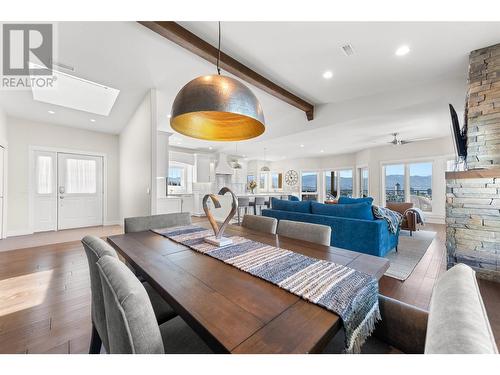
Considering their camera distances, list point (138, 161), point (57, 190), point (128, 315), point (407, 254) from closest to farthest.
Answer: point (128, 315) → point (407, 254) → point (138, 161) → point (57, 190)

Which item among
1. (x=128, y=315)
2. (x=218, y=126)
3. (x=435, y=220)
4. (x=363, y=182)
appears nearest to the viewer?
(x=128, y=315)

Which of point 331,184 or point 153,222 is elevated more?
point 331,184

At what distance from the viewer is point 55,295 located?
2117mm

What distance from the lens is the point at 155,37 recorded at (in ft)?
7.47

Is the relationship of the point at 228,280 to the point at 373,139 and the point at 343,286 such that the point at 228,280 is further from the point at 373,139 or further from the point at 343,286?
the point at 373,139

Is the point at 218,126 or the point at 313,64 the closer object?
the point at 218,126

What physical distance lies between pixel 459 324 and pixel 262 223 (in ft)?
5.41

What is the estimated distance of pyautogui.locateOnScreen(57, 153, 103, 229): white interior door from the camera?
17.2 feet

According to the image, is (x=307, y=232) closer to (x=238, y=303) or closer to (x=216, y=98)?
(x=238, y=303)

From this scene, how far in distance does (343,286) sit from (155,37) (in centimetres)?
287

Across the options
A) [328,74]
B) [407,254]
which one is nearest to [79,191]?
[328,74]

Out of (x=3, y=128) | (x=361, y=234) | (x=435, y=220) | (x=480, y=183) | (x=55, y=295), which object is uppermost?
(x=3, y=128)

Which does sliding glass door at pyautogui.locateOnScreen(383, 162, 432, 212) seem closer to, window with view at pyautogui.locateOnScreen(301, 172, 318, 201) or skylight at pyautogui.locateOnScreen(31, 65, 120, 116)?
window with view at pyautogui.locateOnScreen(301, 172, 318, 201)

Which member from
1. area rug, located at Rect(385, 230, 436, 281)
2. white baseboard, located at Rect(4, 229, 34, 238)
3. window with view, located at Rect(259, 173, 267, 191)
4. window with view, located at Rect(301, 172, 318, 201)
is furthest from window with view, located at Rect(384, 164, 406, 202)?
white baseboard, located at Rect(4, 229, 34, 238)
